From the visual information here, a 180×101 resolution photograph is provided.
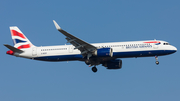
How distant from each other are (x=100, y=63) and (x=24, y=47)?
1394 centimetres

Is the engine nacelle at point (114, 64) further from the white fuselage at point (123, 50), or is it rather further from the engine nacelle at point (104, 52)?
the engine nacelle at point (104, 52)

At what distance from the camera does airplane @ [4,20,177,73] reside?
47969 millimetres

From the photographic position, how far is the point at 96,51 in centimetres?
4828

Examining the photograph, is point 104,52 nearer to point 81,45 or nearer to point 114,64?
point 81,45

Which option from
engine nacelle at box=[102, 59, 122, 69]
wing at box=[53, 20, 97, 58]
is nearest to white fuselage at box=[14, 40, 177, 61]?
wing at box=[53, 20, 97, 58]

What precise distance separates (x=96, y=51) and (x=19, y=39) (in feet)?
52.2

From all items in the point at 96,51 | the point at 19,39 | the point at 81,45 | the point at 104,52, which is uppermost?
the point at 19,39

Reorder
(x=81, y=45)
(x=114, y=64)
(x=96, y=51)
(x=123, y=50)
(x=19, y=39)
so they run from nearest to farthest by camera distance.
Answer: (x=81, y=45)
(x=96, y=51)
(x=123, y=50)
(x=114, y=64)
(x=19, y=39)

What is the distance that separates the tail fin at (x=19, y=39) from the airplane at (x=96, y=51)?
1.01 meters

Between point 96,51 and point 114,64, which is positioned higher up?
point 96,51

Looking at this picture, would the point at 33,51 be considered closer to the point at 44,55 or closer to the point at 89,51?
the point at 44,55

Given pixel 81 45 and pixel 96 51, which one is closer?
pixel 81 45

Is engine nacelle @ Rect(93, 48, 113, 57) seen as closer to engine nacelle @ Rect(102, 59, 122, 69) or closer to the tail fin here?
engine nacelle @ Rect(102, 59, 122, 69)

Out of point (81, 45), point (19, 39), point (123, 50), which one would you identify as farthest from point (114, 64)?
point (19, 39)
